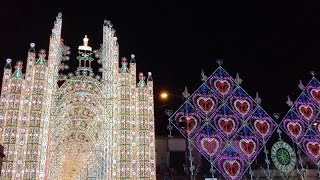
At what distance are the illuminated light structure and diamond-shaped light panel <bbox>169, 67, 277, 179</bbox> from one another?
404cm

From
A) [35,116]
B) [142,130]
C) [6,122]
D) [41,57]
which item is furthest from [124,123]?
[6,122]

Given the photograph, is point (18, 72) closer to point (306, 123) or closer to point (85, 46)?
point (85, 46)

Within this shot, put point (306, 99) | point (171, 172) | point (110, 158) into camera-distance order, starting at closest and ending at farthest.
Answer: point (110, 158)
point (306, 99)
point (171, 172)

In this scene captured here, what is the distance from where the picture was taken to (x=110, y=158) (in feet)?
73.1

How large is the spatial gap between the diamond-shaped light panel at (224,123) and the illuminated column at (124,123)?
4.23m

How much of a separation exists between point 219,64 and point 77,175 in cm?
2944

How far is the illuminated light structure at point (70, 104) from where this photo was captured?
19.7m

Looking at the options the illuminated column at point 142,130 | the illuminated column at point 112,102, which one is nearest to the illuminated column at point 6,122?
the illuminated column at point 112,102

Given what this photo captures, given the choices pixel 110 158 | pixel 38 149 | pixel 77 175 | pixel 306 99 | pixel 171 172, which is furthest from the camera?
pixel 77 175

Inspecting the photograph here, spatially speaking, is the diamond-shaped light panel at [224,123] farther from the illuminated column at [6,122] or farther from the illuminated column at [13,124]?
the illuminated column at [6,122]

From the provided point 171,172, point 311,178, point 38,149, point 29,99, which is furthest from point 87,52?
point 311,178

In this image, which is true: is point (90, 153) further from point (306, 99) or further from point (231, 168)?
point (306, 99)

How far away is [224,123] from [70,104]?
10.6 metres

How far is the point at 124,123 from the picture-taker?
2222 cm
